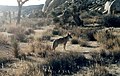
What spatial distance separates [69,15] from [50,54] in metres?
19.9

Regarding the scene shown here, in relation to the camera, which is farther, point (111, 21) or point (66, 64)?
point (111, 21)

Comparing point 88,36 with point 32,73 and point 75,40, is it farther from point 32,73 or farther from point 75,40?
point 32,73

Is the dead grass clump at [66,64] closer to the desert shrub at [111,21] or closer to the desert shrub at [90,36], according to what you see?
the desert shrub at [90,36]

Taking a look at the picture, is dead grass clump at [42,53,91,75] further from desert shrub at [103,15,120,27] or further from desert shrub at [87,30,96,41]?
desert shrub at [103,15,120,27]

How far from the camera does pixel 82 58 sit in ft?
43.7

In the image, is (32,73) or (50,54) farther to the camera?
(50,54)

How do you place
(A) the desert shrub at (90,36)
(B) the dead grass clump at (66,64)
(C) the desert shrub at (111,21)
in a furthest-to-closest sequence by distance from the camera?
(C) the desert shrub at (111,21), (A) the desert shrub at (90,36), (B) the dead grass clump at (66,64)

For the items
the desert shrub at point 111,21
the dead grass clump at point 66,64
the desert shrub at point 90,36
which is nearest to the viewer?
the dead grass clump at point 66,64

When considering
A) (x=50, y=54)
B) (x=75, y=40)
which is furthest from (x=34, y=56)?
(x=75, y=40)

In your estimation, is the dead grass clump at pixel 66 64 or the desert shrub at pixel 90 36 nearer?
the dead grass clump at pixel 66 64

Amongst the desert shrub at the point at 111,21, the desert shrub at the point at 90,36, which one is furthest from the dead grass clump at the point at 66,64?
the desert shrub at the point at 111,21

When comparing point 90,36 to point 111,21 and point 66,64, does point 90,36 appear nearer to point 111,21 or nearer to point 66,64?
point 111,21

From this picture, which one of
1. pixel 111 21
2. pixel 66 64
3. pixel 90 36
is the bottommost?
pixel 90 36

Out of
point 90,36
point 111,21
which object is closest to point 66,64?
point 90,36
